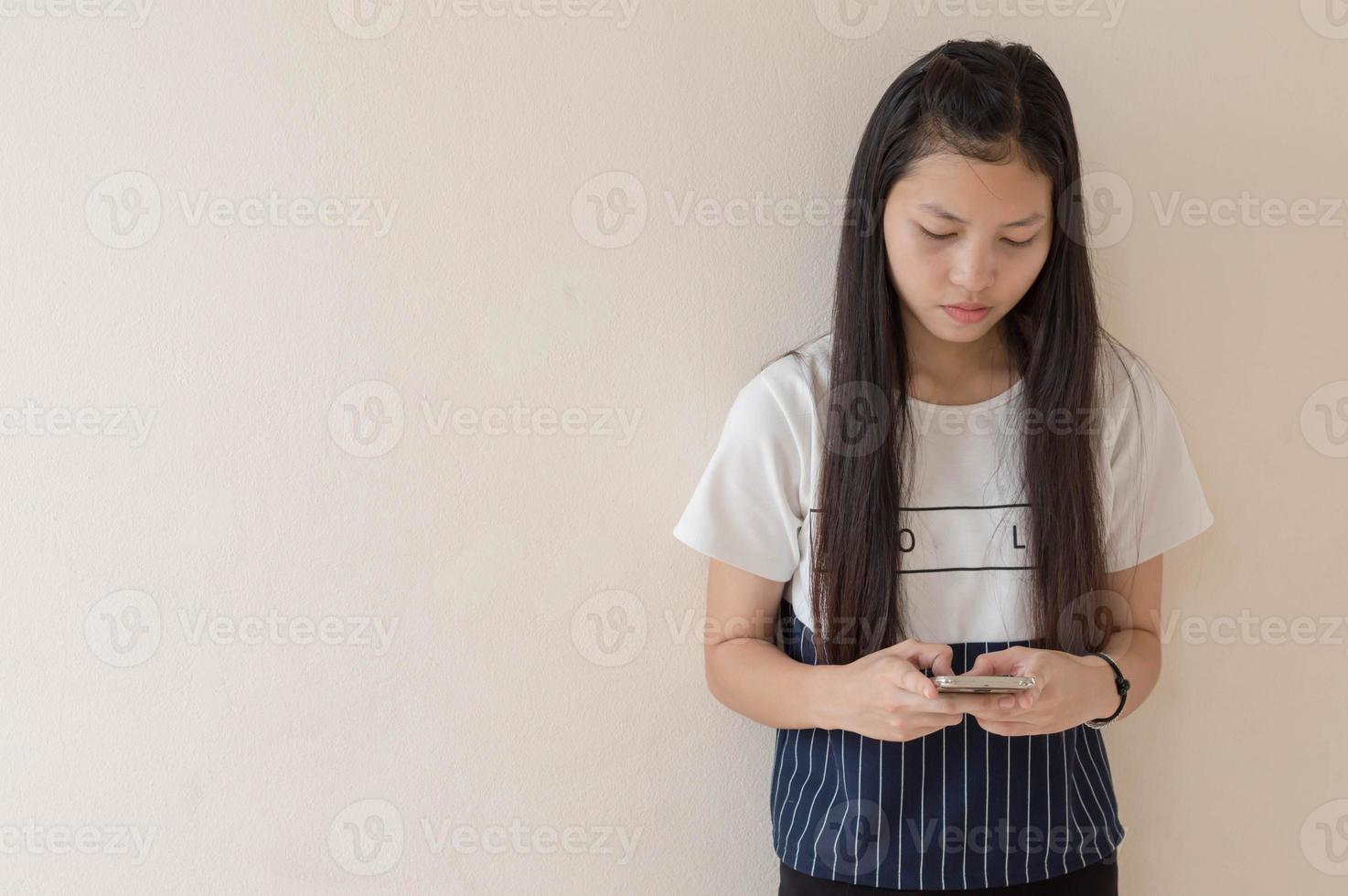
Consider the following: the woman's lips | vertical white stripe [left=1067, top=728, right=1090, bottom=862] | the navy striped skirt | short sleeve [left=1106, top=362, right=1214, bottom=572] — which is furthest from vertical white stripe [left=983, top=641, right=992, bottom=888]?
the woman's lips

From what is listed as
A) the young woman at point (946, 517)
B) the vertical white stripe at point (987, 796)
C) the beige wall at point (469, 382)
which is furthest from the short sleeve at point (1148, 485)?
the vertical white stripe at point (987, 796)

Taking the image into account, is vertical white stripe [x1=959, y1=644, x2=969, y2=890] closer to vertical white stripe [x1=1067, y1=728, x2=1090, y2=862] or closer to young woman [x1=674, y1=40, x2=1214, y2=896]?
young woman [x1=674, y1=40, x2=1214, y2=896]

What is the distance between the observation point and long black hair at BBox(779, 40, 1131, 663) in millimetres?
1072

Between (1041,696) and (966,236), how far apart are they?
467 millimetres

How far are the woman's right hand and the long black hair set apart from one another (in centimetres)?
8

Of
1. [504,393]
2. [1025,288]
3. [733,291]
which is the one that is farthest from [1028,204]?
[504,393]

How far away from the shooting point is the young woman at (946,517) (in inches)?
41.6

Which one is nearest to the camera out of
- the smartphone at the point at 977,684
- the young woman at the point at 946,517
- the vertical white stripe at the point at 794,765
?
the smartphone at the point at 977,684

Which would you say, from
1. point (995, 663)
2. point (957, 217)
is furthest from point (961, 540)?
point (957, 217)

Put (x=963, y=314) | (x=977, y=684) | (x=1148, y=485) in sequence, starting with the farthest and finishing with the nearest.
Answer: (x=1148, y=485) < (x=963, y=314) < (x=977, y=684)

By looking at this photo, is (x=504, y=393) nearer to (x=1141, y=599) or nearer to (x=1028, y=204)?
(x=1028, y=204)

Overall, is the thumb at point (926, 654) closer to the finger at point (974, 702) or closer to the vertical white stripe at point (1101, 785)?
the finger at point (974, 702)

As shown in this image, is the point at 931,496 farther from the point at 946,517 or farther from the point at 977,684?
the point at 977,684

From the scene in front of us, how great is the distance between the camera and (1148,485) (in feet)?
3.89
